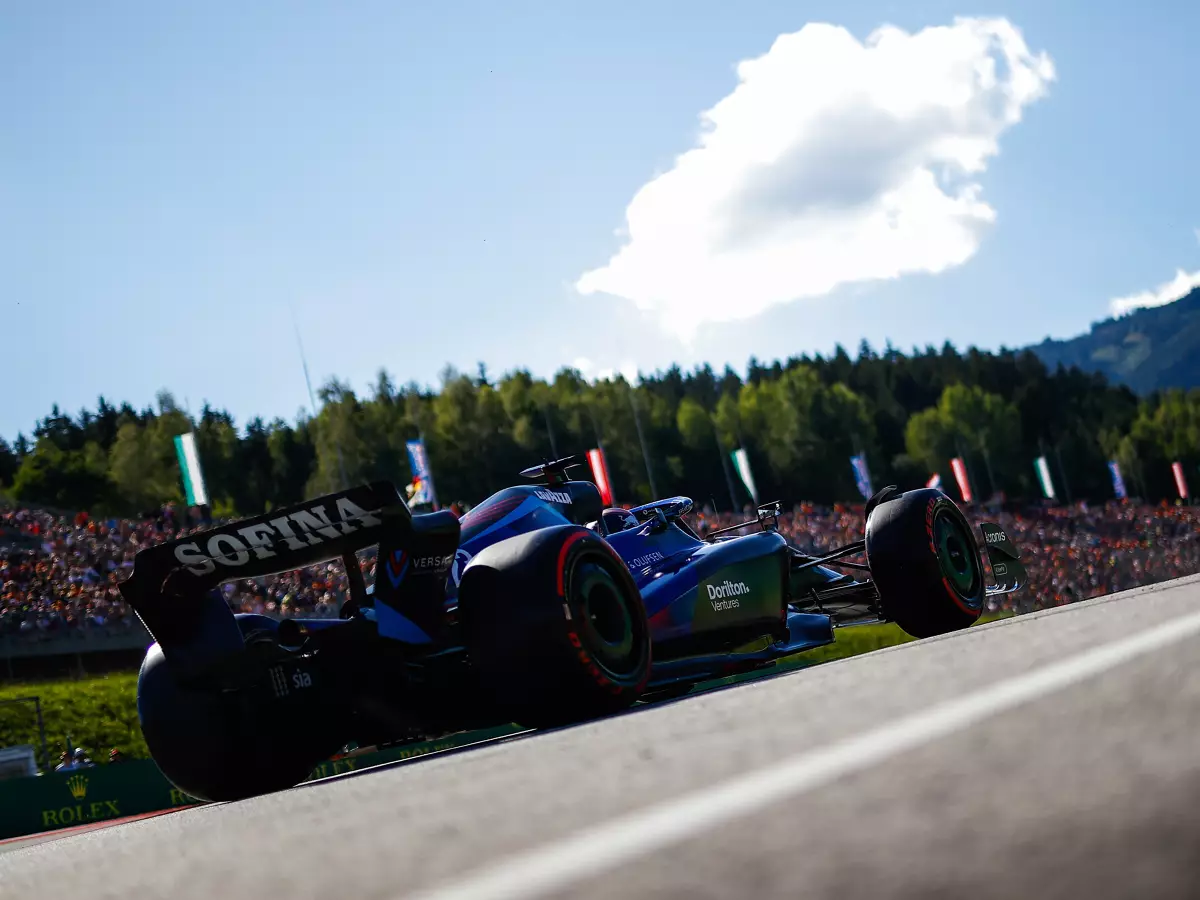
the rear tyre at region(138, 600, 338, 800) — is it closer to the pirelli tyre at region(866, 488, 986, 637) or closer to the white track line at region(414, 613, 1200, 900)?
the white track line at region(414, 613, 1200, 900)

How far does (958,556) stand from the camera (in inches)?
351

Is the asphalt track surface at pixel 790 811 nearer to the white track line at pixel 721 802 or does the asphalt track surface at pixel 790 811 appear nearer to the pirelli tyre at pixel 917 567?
the white track line at pixel 721 802

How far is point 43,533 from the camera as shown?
3525 cm

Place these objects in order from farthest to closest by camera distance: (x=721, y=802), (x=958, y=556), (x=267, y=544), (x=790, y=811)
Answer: (x=958, y=556) → (x=267, y=544) → (x=721, y=802) → (x=790, y=811)

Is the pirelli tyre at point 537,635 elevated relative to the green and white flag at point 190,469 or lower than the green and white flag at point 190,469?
lower

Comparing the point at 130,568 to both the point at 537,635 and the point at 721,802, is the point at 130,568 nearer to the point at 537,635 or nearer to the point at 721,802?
the point at 537,635

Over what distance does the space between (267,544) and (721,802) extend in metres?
3.55

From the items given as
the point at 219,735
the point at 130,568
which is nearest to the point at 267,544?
the point at 219,735

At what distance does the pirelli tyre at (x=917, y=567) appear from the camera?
330 inches

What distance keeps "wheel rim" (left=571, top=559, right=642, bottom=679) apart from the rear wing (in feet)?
2.65

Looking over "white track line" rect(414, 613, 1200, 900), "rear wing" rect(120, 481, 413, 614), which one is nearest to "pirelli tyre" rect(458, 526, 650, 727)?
"rear wing" rect(120, 481, 413, 614)

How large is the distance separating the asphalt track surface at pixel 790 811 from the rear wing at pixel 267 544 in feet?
4.89

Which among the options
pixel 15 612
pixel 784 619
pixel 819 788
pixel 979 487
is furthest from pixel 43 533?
pixel 979 487

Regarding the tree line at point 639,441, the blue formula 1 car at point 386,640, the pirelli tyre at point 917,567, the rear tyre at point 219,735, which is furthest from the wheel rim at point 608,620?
the tree line at point 639,441
